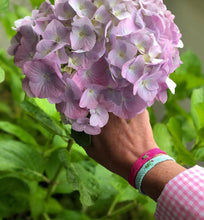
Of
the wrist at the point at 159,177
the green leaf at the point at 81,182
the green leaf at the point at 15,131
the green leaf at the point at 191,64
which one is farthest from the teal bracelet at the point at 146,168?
the green leaf at the point at 191,64

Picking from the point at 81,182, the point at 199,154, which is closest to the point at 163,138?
the point at 199,154

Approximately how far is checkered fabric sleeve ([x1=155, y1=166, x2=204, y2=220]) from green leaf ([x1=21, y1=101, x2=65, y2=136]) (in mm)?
283

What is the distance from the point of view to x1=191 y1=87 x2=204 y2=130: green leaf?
0.89 meters

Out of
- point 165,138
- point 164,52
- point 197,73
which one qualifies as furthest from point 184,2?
point 164,52

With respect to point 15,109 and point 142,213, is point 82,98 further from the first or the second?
point 15,109

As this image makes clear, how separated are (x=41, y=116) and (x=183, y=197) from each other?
35 cm

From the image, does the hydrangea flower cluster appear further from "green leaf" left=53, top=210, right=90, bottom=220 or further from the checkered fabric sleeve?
"green leaf" left=53, top=210, right=90, bottom=220

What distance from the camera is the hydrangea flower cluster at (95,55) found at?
512 millimetres

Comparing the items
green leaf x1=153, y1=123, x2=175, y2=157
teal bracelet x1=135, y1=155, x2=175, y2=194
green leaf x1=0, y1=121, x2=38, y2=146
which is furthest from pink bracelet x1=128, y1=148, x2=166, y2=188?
green leaf x1=0, y1=121, x2=38, y2=146

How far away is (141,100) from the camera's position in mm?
558

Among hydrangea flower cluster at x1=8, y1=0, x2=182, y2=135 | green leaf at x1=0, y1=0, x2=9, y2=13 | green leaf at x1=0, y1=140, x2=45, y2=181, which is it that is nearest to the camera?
hydrangea flower cluster at x1=8, y1=0, x2=182, y2=135

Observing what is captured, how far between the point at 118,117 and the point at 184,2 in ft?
3.87

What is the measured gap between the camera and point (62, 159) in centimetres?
78

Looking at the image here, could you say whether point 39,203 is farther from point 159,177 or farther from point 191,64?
point 191,64
